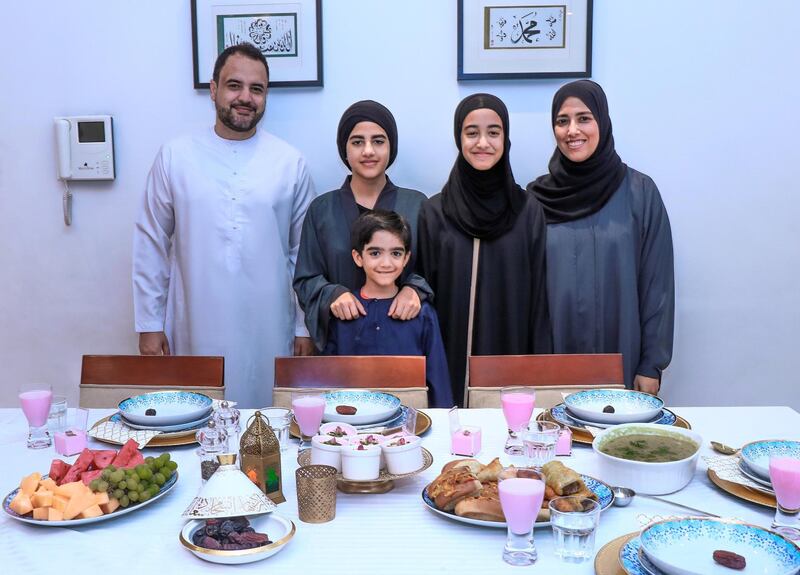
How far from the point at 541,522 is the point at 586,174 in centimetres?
165

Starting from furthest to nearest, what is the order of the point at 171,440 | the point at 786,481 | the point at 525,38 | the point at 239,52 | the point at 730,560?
the point at 525,38, the point at 239,52, the point at 171,440, the point at 786,481, the point at 730,560

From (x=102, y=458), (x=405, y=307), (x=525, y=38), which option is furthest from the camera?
(x=525, y=38)

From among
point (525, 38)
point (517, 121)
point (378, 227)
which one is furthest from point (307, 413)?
point (525, 38)

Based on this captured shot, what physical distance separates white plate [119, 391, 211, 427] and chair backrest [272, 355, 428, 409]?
0.28m

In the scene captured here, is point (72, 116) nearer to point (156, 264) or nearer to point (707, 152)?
point (156, 264)

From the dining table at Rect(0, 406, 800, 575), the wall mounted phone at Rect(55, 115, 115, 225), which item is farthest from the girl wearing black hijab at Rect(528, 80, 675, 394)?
the wall mounted phone at Rect(55, 115, 115, 225)

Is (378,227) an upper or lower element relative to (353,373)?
upper

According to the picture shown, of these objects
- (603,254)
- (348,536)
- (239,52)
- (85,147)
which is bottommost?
(348,536)

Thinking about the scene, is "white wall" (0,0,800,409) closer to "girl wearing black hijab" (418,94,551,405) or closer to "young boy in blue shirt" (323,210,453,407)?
"girl wearing black hijab" (418,94,551,405)

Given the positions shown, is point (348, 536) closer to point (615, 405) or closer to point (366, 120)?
point (615, 405)

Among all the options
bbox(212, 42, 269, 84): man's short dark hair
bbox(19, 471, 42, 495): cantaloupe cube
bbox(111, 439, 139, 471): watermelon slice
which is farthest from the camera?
bbox(212, 42, 269, 84): man's short dark hair

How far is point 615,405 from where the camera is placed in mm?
1772

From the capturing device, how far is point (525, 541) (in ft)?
3.59

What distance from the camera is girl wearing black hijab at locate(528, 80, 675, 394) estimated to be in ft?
8.39
